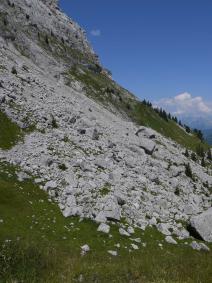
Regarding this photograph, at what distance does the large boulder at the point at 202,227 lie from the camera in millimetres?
40500

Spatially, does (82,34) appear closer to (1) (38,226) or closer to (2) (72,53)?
(2) (72,53)

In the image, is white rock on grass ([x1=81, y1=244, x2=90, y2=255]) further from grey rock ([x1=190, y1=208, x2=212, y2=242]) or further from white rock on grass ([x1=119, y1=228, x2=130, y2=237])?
grey rock ([x1=190, y1=208, x2=212, y2=242])

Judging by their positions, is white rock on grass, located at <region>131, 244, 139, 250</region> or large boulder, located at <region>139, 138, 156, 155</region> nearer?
white rock on grass, located at <region>131, 244, 139, 250</region>

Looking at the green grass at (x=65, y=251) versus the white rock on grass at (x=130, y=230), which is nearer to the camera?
the green grass at (x=65, y=251)

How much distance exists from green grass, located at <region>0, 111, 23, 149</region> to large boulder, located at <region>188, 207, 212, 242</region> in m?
23.4

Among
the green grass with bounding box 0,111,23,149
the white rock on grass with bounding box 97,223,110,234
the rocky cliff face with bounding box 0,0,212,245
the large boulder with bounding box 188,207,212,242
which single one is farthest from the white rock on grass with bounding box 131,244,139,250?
the green grass with bounding box 0,111,23,149

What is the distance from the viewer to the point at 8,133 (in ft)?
155

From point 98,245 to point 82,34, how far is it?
150 metres

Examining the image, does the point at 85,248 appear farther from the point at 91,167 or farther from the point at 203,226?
the point at 203,226

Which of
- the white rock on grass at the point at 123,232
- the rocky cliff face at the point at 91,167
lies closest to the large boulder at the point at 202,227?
the rocky cliff face at the point at 91,167

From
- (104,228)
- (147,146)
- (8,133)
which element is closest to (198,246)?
(104,228)

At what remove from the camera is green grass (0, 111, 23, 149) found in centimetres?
4516

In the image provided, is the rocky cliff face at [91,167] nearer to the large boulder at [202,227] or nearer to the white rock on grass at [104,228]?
the white rock on grass at [104,228]

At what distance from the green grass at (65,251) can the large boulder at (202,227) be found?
12.7 feet
